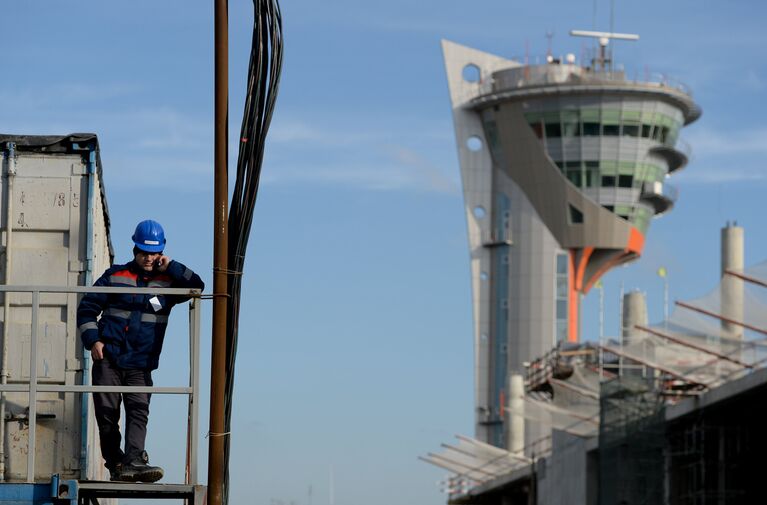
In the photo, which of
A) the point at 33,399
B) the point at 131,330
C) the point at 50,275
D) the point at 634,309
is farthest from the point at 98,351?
the point at 634,309

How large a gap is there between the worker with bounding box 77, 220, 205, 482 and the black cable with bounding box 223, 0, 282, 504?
529 mm

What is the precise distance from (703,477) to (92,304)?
30360mm

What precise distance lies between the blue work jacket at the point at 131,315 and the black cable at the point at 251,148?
510 mm

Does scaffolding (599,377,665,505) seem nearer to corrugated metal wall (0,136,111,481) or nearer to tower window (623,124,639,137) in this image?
corrugated metal wall (0,136,111,481)

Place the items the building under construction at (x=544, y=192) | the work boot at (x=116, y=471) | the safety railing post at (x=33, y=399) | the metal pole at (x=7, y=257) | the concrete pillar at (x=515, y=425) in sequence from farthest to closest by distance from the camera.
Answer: the building under construction at (x=544, y=192) → the concrete pillar at (x=515, y=425) → the metal pole at (x=7, y=257) → the work boot at (x=116, y=471) → the safety railing post at (x=33, y=399)

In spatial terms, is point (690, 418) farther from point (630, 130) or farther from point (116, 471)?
point (630, 130)

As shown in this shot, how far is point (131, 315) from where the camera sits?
1177 cm

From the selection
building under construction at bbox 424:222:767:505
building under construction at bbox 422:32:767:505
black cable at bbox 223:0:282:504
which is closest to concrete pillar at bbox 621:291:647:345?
building under construction at bbox 422:32:767:505

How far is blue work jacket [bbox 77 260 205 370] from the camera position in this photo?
11703 millimetres

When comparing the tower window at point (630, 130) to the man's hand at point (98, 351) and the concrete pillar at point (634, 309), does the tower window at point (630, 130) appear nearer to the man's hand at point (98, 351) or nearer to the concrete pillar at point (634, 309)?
the concrete pillar at point (634, 309)

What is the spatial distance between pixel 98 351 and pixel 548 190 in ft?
307

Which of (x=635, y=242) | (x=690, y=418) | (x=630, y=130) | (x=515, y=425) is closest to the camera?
(x=690, y=418)

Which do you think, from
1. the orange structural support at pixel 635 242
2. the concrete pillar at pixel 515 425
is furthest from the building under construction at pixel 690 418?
the orange structural support at pixel 635 242

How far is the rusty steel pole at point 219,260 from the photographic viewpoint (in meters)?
11.9
